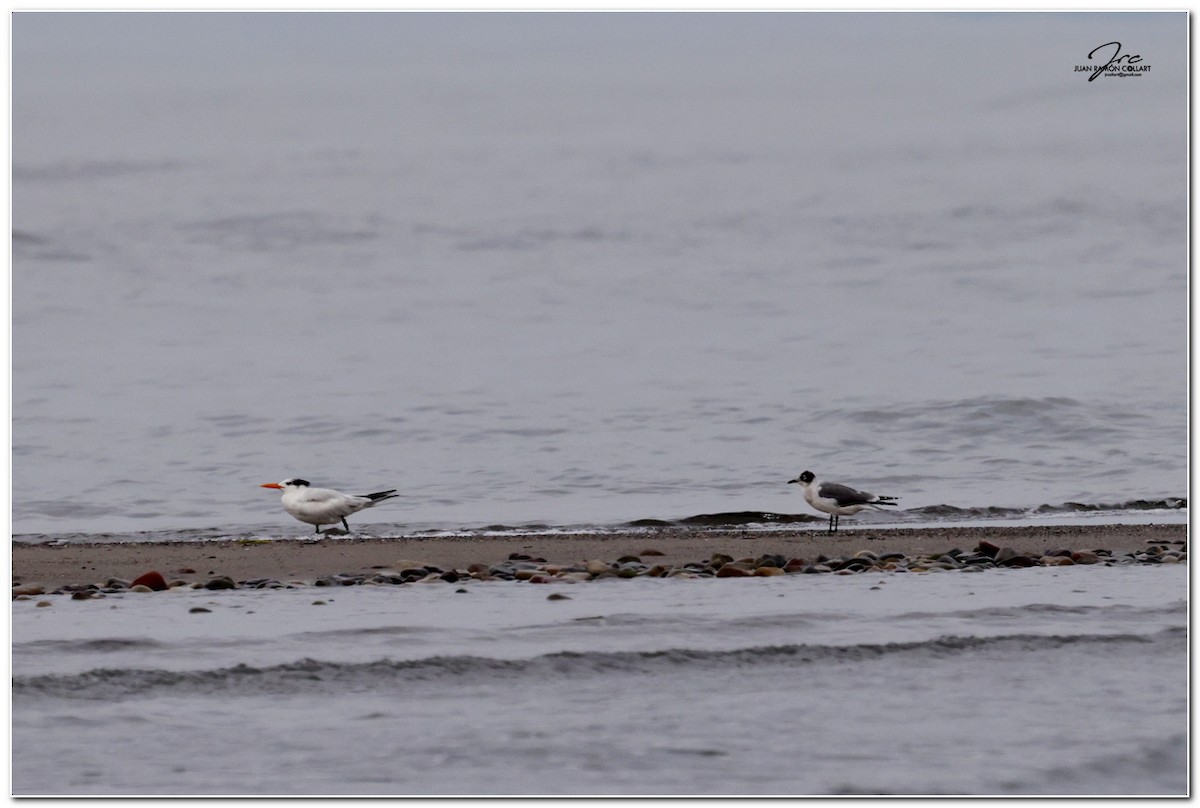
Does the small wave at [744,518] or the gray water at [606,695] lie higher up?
the small wave at [744,518]

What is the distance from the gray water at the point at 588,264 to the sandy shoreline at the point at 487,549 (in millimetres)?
289

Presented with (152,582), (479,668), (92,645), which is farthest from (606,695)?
(152,582)

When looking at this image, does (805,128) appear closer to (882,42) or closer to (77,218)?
(882,42)

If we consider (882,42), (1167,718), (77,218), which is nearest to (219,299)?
(77,218)

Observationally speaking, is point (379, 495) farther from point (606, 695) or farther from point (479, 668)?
point (606, 695)

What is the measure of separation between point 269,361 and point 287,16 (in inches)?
101

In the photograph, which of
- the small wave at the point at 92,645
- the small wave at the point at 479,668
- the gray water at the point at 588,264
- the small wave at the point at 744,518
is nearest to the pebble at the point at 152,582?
the gray water at the point at 588,264

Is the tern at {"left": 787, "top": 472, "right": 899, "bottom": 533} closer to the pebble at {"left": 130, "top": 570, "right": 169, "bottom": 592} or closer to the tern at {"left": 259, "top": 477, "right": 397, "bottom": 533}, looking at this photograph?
the tern at {"left": 259, "top": 477, "right": 397, "bottom": 533}

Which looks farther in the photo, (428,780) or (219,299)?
(219,299)

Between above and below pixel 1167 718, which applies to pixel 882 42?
above

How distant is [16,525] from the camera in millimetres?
5977

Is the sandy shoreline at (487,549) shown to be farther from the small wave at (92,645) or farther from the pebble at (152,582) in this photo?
the small wave at (92,645)

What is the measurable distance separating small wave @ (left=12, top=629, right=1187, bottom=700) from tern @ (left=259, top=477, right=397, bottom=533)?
318 cm

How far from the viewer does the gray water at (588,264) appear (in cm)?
544
